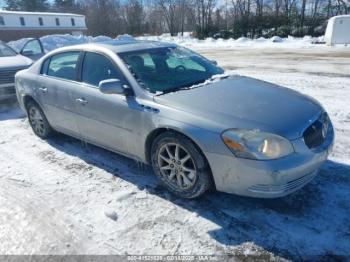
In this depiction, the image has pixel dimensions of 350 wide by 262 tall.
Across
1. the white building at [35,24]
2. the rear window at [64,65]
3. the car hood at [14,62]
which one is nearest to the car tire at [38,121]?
the rear window at [64,65]

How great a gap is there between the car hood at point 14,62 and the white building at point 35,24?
4148 cm

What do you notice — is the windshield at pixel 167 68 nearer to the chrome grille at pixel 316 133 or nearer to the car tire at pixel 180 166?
the car tire at pixel 180 166

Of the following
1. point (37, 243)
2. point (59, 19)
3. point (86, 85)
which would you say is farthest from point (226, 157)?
point (59, 19)

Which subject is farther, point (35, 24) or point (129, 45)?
point (35, 24)

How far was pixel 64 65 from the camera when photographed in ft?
15.5

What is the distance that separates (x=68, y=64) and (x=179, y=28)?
5298 centimetres

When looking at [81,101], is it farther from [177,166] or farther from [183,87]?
[177,166]

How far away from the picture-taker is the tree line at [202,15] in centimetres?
2981

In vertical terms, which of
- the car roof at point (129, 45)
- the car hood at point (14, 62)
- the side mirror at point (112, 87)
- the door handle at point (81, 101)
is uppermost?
the car roof at point (129, 45)

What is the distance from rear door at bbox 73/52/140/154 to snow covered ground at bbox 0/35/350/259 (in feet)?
1.54

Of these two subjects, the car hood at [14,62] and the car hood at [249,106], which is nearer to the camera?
the car hood at [249,106]

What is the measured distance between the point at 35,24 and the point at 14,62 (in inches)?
1764

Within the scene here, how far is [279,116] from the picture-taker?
3.14 meters

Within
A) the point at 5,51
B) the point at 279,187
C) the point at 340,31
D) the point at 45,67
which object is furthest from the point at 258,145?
the point at 340,31
